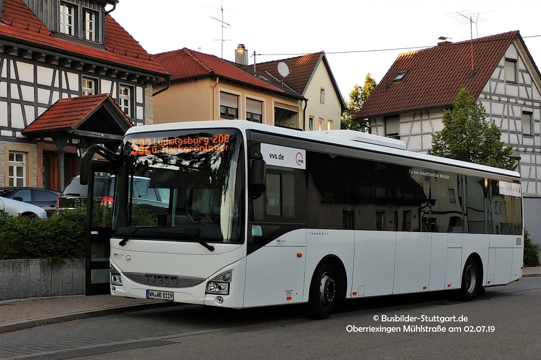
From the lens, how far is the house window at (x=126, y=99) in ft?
105

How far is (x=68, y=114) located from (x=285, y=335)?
19.0 metres

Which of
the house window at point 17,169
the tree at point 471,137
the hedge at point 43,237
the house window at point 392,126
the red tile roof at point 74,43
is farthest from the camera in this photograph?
the house window at point 392,126

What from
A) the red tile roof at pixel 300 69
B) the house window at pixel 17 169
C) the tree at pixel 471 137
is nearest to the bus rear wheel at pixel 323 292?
the house window at pixel 17 169

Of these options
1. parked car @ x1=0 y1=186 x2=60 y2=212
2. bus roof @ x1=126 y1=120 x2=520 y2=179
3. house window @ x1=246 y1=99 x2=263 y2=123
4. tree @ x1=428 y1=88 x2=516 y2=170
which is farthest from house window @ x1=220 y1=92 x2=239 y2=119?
bus roof @ x1=126 y1=120 x2=520 y2=179

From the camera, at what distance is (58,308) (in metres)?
12.3

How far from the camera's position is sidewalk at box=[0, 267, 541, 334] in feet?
36.0

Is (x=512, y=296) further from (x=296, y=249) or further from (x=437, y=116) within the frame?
(x=437, y=116)

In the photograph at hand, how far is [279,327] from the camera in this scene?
11.4 meters

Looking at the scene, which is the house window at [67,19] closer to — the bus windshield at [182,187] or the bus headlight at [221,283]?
the bus windshield at [182,187]

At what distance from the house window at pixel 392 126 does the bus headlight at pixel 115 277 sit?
35.6 metres

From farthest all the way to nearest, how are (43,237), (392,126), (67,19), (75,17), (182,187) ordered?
(392,126) → (75,17) → (67,19) → (43,237) → (182,187)

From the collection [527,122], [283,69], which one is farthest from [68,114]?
[527,122]

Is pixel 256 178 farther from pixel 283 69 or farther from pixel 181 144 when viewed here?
pixel 283 69

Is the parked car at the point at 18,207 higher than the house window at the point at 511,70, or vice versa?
the house window at the point at 511,70
